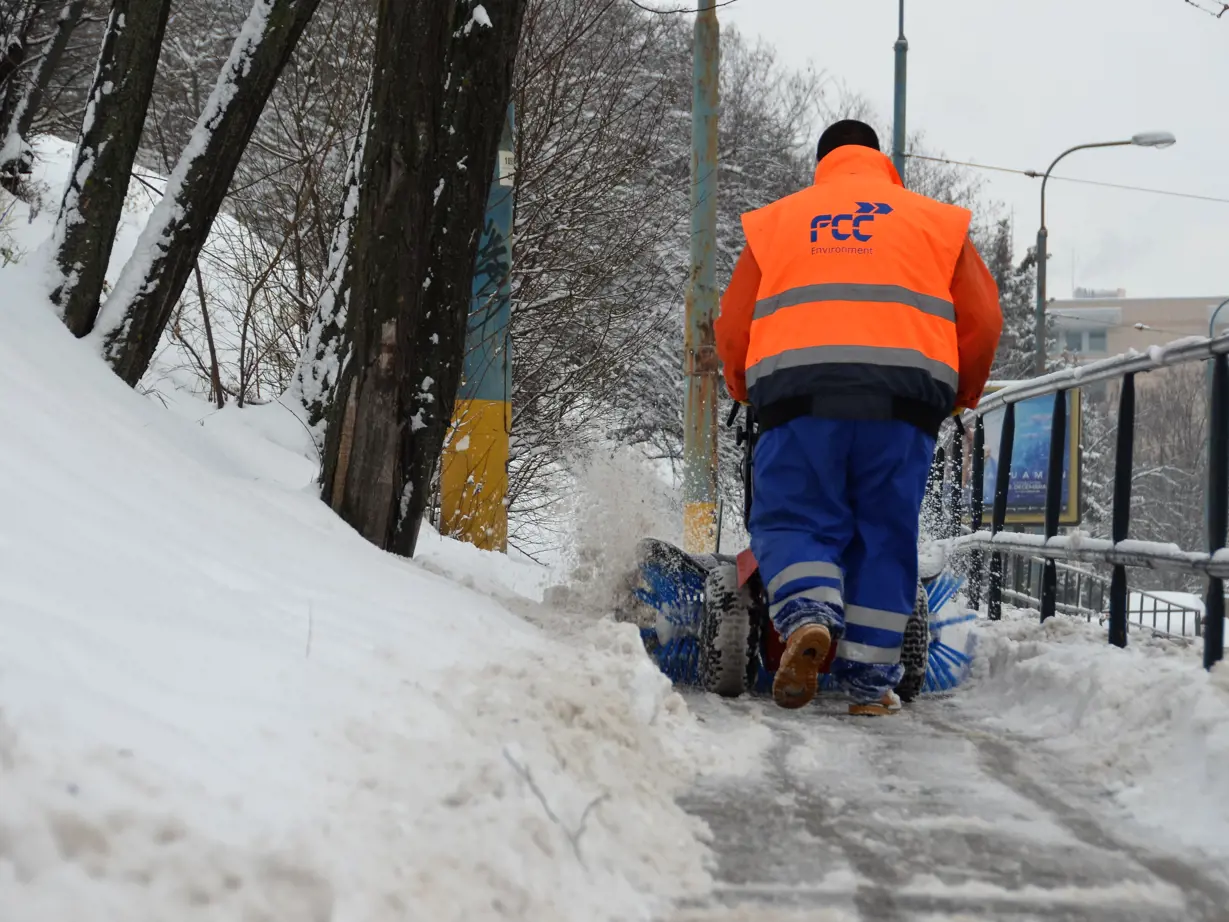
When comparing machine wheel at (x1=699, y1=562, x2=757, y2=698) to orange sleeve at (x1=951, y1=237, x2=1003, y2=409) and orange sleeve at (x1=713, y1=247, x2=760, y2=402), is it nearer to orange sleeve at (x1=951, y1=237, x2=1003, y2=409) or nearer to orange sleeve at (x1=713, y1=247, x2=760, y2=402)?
orange sleeve at (x1=713, y1=247, x2=760, y2=402)

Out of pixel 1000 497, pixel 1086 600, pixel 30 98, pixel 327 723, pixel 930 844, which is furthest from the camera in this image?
pixel 30 98

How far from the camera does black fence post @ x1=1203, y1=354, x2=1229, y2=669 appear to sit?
415cm

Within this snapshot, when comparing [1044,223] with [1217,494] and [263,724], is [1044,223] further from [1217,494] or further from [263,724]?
[263,724]

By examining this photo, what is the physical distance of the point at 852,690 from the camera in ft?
14.6

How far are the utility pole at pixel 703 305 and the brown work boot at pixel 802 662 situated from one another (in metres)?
5.69

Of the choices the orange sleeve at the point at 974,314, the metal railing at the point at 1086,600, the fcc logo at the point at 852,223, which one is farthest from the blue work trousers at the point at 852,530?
the metal railing at the point at 1086,600

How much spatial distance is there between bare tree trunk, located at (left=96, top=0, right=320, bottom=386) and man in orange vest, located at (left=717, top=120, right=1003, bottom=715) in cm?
209

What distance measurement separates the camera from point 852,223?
447cm

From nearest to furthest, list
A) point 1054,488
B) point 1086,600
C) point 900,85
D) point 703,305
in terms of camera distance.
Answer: point 1054,488 → point 703,305 → point 1086,600 → point 900,85

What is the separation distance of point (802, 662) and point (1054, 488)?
2224 mm

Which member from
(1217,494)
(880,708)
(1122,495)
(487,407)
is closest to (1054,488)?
(1122,495)

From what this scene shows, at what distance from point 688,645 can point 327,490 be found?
155cm

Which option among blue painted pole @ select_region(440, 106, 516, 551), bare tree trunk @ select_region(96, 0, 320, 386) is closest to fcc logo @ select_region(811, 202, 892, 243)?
bare tree trunk @ select_region(96, 0, 320, 386)

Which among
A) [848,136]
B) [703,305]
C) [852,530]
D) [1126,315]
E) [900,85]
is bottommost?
[852,530]
